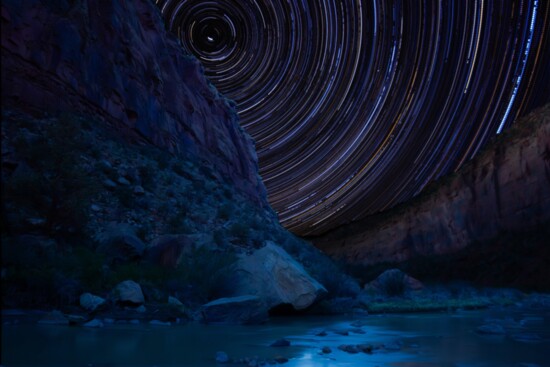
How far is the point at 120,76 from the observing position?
21.2 meters

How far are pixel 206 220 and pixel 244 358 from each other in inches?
499

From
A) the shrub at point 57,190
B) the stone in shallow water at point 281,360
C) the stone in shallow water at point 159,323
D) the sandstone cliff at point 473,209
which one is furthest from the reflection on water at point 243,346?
the sandstone cliff at point 473,209

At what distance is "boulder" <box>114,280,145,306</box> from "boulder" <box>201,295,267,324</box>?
3.76 feet

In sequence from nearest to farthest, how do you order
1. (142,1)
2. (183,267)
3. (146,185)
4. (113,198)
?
1. (183,267)
2. (113,198)
3. (146,185)
4. (142,1)

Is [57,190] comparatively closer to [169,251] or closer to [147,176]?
[169,251]

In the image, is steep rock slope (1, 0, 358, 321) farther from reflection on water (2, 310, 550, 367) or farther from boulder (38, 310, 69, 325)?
reflection on water (2, 310, 550, 367)

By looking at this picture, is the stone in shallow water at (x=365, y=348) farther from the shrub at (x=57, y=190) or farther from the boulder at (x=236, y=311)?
the shrub at (x=57, y=190)

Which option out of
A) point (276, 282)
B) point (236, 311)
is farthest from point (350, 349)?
point (276, 282)

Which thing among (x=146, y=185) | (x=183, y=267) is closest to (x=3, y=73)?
(x=146, y=185)

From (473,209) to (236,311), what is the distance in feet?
135

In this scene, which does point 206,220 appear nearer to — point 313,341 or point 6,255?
point 6,255

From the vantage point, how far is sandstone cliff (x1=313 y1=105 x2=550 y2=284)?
129 feet

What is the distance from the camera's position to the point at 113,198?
1446 cm

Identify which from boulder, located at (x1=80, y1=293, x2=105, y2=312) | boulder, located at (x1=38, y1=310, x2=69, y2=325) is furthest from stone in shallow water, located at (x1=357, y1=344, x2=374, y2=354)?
boulder, located at (x1=80, y1=293, x2=105, y2=312)
